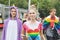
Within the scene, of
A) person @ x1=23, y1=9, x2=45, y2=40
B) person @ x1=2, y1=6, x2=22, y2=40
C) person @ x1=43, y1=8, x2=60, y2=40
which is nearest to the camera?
person @ x1=23, y1=9, x2=45, y2=40

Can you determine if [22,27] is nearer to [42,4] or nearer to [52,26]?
[52,26]

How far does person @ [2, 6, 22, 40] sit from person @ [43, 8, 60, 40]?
205cm

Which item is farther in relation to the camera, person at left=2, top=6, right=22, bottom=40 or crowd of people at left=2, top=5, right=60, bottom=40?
person at left=2, top=6, right=22, bottom=40

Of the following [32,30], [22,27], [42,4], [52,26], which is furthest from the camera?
[42,4]

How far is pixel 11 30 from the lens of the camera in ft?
25.6

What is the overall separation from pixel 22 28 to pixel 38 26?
16.0 inches

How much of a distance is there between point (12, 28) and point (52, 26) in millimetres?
2199

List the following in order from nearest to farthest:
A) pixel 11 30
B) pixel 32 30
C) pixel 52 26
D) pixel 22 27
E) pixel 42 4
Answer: pixel 32 30, pixel 22 27, pixel 11 30, pixel 52 26, pixel 42 4

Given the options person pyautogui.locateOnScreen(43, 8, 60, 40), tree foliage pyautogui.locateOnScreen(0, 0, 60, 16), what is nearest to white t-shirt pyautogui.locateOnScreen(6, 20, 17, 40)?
person pyautogui.locateOnScreen(43, 8, 60, 40)

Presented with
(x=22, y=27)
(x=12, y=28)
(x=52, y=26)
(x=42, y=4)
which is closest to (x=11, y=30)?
(x=12, y=28)

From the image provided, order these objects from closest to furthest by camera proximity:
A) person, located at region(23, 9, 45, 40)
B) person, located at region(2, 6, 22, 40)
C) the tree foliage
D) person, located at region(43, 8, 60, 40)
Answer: person, located at region(23, 9, 45, 40) < person, located at region(2, 6, 22, 40) < person, located at region(43, 8, 60, 40) < the tree foliage

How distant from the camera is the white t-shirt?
7.78m

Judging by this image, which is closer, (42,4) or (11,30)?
(11,30)

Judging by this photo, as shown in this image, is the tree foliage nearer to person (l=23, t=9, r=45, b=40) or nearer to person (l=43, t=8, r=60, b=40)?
person (l=43, t=8, r=60, b=40)
